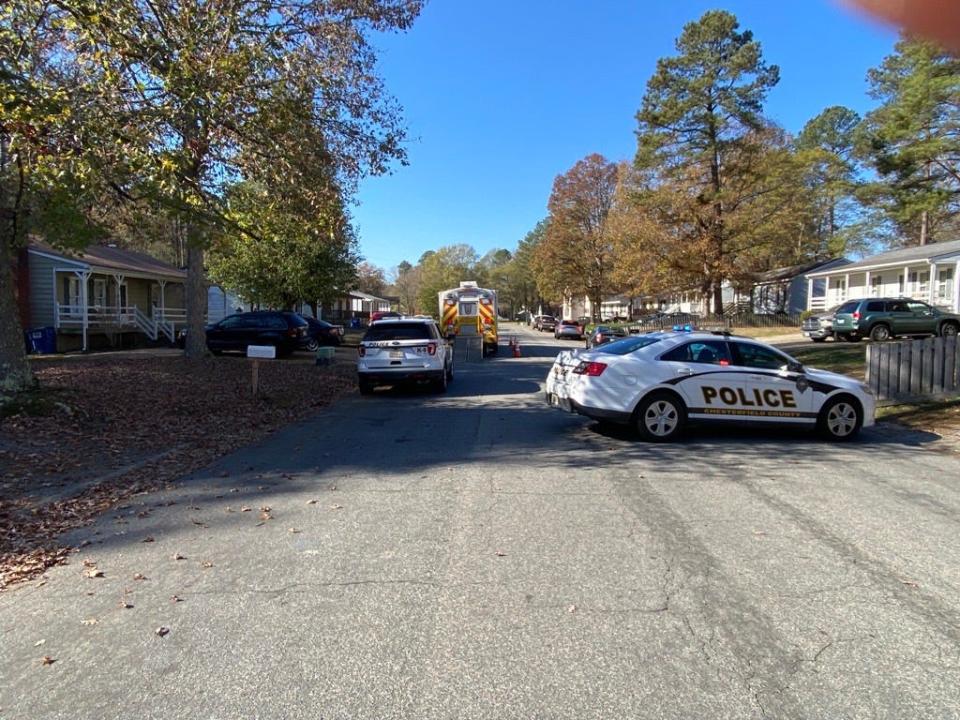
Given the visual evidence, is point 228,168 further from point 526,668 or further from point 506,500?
point 526,668

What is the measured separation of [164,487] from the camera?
7160 mm

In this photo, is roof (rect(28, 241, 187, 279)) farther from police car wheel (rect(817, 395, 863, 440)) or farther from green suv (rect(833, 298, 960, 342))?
green suv (rect(833, 298, 960, 342))

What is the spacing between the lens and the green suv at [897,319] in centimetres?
2567

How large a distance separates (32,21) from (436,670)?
984cm

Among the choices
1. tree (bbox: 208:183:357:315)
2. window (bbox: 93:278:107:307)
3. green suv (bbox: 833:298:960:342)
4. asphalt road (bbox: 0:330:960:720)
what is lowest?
asphalt road (bbox: 0:330:960:720)

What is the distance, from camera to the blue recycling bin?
23047 millimetres

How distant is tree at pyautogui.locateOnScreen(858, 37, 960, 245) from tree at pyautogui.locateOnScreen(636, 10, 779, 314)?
2117 centimetres

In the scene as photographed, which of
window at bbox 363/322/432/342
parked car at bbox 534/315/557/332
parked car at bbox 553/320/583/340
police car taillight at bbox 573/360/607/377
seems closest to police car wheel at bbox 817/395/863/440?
police car taillight at bbox 573/360/607/377

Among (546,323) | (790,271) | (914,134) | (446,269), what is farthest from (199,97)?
(446,269)

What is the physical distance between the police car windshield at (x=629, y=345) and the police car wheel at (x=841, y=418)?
2551 mm

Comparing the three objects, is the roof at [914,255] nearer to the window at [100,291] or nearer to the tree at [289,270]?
the tree at [289,270]

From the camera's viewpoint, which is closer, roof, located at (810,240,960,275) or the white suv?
the white suv

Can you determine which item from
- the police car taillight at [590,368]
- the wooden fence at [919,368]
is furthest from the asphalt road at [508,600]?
the wooden fence at [919,368]

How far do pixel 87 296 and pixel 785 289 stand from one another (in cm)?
4767
